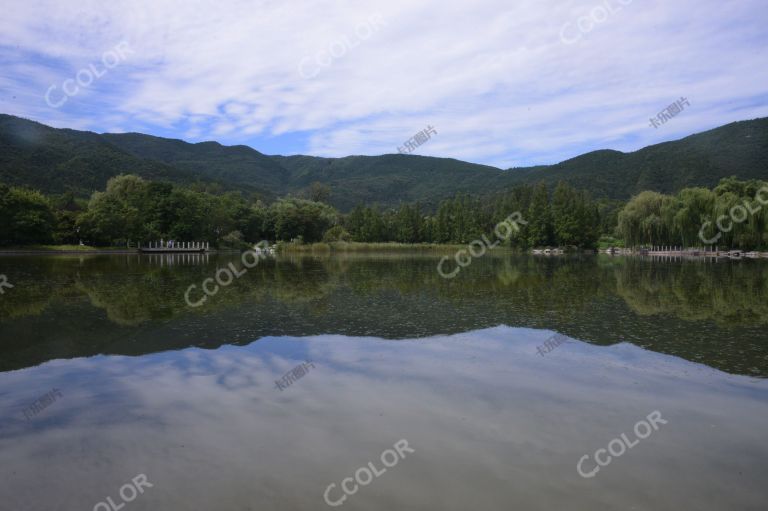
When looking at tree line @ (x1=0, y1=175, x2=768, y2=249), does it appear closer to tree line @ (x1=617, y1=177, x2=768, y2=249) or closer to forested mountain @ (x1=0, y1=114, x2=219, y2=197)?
tree line @ (x1=617, y1=177, x2=768, y2=249)

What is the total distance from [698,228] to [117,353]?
208ft

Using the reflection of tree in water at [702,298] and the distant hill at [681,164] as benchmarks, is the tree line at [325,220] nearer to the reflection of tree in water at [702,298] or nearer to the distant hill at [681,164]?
the reflection of tree in water at [702,298]

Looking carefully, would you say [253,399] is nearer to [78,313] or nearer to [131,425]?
[131,425]

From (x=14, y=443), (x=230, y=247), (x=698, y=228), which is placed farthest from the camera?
(x=230, y=247)

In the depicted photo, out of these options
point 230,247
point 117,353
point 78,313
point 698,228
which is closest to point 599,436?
point 117,353

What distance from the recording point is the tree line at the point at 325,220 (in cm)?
5597

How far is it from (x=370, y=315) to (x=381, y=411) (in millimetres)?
6999

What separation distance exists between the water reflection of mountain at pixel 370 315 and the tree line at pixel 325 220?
1635 inches

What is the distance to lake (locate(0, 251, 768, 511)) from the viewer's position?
4.39 m

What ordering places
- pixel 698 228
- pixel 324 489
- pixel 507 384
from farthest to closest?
pixel 698 228 → pixel 507 384 → pixel 324 489

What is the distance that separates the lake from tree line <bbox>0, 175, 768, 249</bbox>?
51241 millimetres

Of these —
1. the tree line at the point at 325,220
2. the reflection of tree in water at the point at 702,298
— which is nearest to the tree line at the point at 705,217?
the tree line at the point at 325,220

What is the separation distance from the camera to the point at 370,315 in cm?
1322

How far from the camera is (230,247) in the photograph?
261 feet
